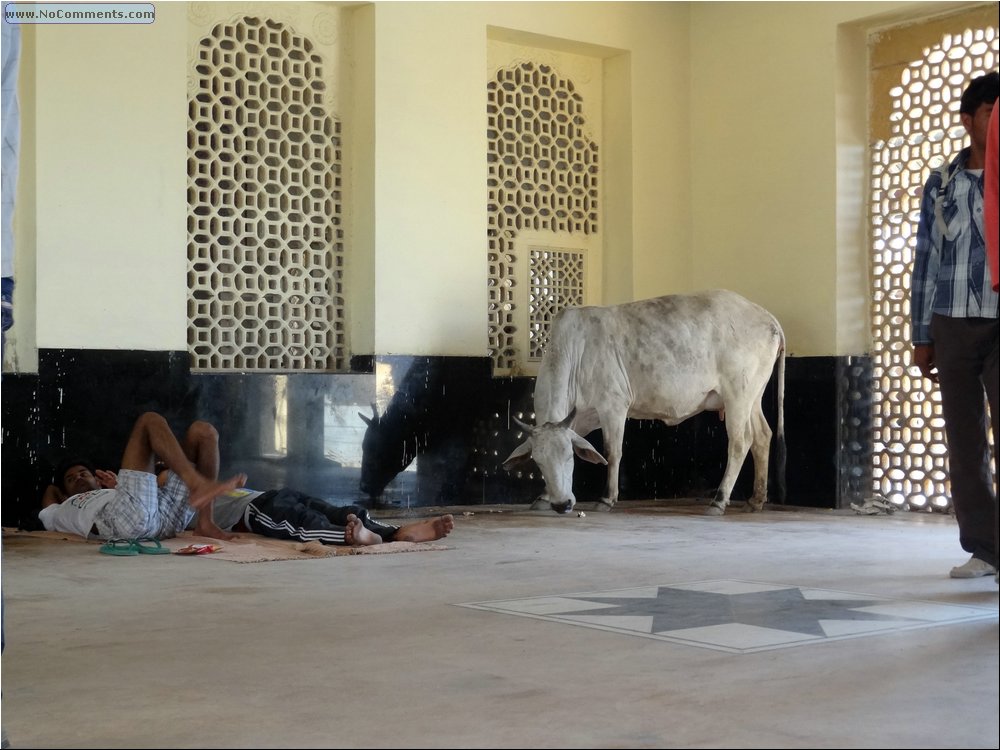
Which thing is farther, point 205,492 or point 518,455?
point 518,455

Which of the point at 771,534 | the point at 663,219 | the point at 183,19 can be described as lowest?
the point at 771,534

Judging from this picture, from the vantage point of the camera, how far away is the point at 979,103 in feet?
14.5

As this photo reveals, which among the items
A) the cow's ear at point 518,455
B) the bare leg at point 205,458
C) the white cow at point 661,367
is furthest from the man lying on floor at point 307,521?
the white cow at point 661,367

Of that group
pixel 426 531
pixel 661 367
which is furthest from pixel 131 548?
pixel 661 367

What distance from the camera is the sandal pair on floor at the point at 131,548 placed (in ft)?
20.6

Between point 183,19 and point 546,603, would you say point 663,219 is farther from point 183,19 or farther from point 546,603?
point 546,603

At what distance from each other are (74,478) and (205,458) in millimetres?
1143

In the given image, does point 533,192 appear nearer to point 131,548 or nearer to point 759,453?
point 759,453

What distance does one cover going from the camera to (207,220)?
829 cm

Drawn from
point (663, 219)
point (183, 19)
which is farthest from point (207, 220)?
point (663, 219)

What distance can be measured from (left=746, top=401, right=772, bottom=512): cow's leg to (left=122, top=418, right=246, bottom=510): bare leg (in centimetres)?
418

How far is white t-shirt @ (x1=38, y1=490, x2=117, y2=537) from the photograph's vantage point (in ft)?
22.3

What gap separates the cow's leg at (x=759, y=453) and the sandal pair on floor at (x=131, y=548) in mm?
4392

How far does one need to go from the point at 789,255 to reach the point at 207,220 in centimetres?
420
